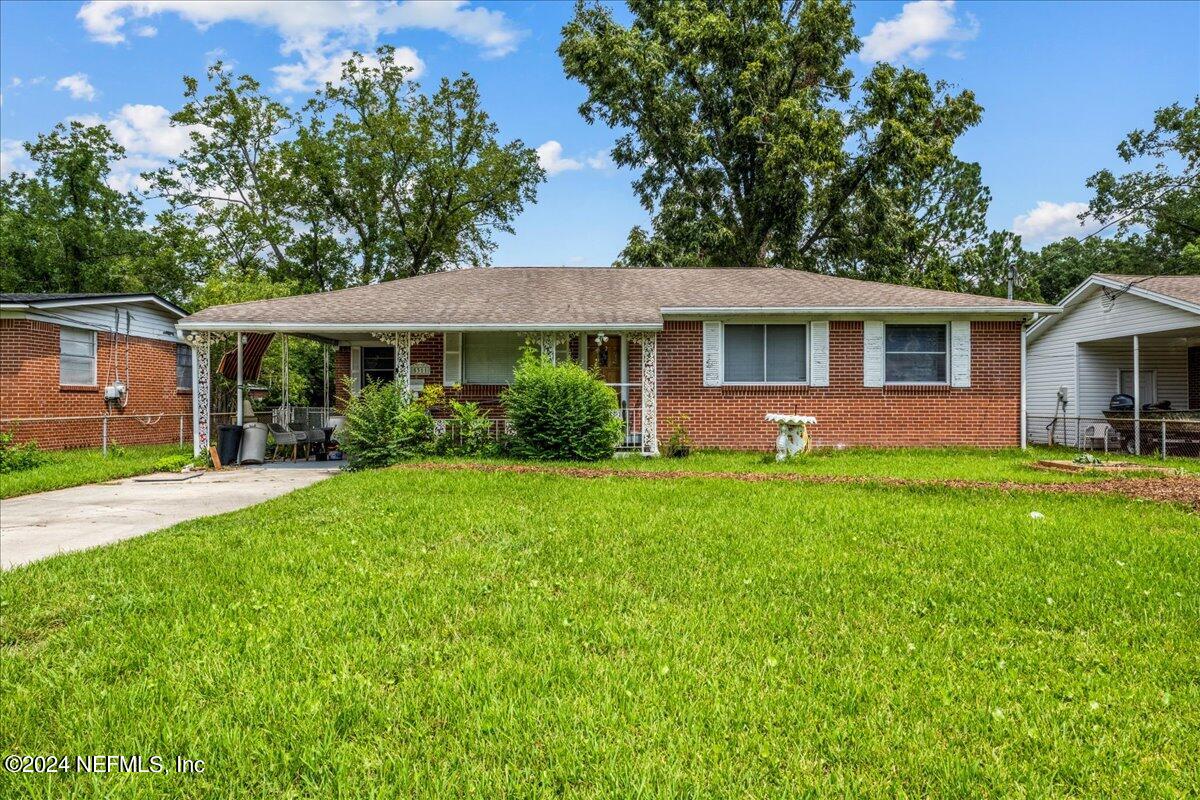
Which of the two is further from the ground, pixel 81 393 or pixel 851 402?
pixel 81 393

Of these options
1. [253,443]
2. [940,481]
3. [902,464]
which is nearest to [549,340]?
[253,443]

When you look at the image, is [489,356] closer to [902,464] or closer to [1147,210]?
[902,464]

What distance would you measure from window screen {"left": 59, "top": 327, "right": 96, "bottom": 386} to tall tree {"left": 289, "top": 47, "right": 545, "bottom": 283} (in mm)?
14127

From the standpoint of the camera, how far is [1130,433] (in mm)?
15094

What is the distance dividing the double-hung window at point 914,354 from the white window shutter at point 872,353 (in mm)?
250

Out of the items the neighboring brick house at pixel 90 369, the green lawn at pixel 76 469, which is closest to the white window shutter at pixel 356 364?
the green lawn at pixel 76 469

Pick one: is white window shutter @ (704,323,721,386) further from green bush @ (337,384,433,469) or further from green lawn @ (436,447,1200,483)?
green bush @ (337,384,433,469)

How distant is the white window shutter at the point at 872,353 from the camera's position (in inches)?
526

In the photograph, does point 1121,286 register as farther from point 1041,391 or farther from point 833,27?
point 833,27

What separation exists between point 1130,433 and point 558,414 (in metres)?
13.4

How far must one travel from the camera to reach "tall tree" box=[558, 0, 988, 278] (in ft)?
75.4

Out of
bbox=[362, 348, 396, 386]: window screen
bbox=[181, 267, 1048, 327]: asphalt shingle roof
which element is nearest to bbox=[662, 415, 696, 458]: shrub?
bbox=[181, 267, 1048, 327]: asphalt shingle roof

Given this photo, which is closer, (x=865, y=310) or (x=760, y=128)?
(x=865, y=310)

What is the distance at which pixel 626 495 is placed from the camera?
804 cm
